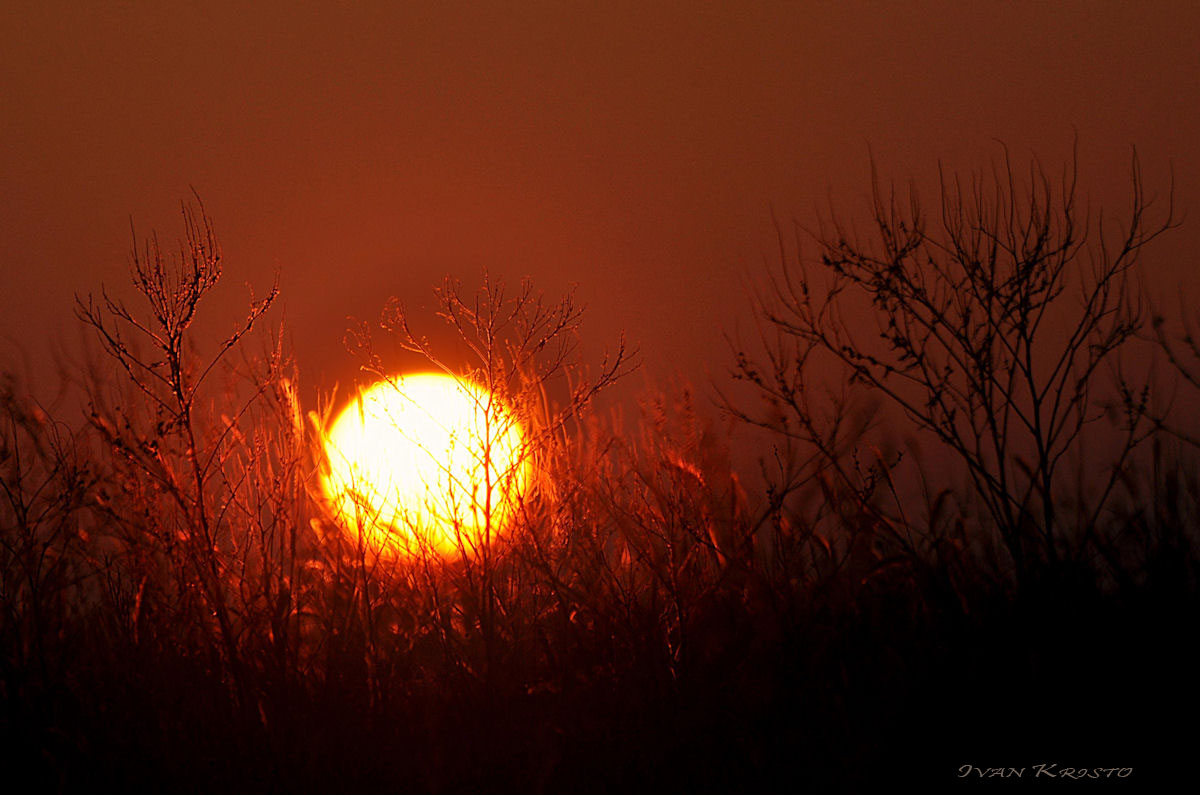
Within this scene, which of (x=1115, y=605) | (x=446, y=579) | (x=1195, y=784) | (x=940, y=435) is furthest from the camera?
(x=446, y=579)

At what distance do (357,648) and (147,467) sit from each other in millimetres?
1717

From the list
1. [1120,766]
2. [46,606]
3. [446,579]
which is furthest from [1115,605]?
[46,606]

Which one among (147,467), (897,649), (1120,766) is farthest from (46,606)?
(1120,766)

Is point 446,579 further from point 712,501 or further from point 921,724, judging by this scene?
point 921,724

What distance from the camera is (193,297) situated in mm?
5055

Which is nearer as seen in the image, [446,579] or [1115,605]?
[1115,605]

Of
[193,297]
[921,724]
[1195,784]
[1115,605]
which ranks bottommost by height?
[1195,784]

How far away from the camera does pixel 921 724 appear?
4.88 m

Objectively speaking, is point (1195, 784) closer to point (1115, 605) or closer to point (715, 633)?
point (1115, 605)

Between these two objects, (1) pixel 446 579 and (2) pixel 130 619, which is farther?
(1) pixel 446 579

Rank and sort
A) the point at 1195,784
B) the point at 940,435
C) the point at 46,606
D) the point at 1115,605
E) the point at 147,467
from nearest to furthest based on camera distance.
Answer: the point at 1195,784 → the point at 147,467 → the point at 1115,605 → the point at 940,435 → the point at 46,606

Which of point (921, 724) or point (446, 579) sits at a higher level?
point (446, 579)

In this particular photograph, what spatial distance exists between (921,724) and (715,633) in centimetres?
135

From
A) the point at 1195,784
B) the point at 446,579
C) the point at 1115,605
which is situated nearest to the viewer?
the point at 1195,784
